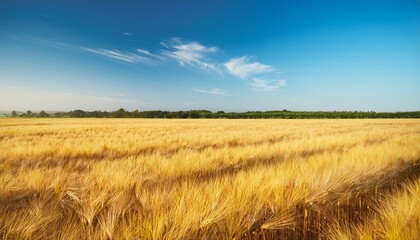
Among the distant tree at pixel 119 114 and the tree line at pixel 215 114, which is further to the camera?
the distant tree at pixel 119 114

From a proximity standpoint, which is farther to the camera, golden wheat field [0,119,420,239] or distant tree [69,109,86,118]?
distant tree [69,109,86,118]

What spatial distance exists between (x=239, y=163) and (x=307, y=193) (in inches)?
74.6

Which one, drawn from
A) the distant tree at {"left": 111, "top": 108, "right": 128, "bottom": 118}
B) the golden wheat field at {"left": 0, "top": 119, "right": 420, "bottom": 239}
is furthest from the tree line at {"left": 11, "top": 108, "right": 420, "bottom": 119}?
the golden wheat field at {"left": 0, "top": 119, "right": 420, "bottom": 239}

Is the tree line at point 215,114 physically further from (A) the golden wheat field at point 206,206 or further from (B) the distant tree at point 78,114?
(A) the golden wheat field at point 206,206

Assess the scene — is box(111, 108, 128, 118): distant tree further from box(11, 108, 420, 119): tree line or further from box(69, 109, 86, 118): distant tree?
box(69, 109, 86, 118): distant tree

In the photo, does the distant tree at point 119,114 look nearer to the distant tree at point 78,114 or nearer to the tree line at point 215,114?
the tree line at point 215,114

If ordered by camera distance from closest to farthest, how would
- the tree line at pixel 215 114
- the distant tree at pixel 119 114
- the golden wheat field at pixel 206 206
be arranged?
the golden wheat field at pixel 206 206
the tree line at pixel 215 114
the distant tree at pixel 119 114

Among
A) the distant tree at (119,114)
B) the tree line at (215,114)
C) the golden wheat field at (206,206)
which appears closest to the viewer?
the golden wheat field at (206,206)

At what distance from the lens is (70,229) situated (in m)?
1.48

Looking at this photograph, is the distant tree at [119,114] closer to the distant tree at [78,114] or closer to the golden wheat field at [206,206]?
the distant tree at [78,114]

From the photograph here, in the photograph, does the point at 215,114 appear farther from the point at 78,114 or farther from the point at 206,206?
the point at 206,206

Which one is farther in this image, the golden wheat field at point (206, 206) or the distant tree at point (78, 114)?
the distant tree at point (78, 114)

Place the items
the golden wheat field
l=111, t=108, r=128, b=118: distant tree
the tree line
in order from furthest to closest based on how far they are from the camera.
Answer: l=111, t=108, r=128, b=118: distant tree, the tree line, the golden wheat field

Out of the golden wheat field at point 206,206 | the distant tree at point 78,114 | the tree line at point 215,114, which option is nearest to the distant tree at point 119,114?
the tree line at point 215,114
